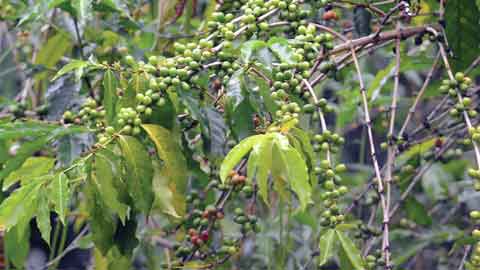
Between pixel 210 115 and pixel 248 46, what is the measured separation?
210 millimetres

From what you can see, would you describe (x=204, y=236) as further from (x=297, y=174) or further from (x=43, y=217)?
(x=297, y=174)

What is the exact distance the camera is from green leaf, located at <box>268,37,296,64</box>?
1.65m

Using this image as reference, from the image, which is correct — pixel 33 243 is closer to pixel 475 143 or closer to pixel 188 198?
pixel 188 198

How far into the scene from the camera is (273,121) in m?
1.71

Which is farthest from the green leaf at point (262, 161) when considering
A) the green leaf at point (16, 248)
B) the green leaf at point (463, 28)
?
the green leaf at point (16, 248)

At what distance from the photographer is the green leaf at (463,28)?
2.04 metres

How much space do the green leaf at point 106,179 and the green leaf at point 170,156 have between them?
11 cm

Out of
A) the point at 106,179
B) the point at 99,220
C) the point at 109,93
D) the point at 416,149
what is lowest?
the point at 416,149

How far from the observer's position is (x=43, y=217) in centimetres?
159

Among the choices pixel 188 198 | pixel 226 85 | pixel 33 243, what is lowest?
pixel 33 243

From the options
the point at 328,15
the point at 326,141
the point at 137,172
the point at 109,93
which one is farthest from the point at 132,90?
the point at 328,15

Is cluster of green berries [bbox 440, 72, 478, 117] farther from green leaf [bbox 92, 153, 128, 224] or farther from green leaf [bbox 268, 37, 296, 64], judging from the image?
green leaf [bbox 92, 153, 128, 224]

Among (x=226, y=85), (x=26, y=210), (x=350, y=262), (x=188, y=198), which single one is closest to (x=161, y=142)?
(x=226, y=85)

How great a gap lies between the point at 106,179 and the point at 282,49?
45 centimetres
